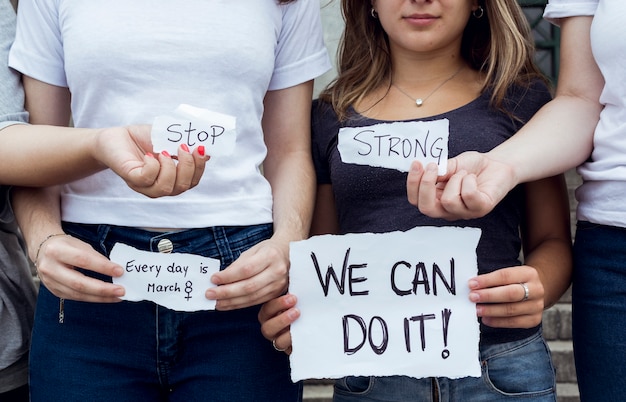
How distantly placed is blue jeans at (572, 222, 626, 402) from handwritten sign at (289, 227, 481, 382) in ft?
0.84

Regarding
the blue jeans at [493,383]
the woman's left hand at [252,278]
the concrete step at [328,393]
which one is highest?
the woman's left hand at [252,278]

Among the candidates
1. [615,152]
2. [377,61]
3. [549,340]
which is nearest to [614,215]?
[615,152]

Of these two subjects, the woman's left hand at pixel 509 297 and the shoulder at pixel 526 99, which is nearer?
the woman's left hand at pixel 509 297

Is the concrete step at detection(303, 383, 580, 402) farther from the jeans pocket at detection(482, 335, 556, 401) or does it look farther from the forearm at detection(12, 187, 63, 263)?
the forearm at detection(12, 187, 63, 263)

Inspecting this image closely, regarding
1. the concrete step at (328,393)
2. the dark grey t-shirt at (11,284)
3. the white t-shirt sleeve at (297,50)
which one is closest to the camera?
the dark grey t-shirt at (11,284)

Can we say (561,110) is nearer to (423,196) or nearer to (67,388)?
(423,196)

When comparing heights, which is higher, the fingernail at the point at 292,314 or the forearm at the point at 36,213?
the forearm at the point at 36,213

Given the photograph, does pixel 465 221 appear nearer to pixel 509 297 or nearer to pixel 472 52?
pixel 509 297

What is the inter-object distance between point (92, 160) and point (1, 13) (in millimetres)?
434

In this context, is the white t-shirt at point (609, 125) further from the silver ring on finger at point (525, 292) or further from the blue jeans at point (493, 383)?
the blue jeans at point (493, 383)

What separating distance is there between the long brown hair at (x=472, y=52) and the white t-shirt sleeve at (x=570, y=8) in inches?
5.9

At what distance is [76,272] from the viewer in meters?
1.38

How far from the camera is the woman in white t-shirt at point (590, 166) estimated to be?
1.41 metres

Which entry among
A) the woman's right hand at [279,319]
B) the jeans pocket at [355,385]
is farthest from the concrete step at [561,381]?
the woman's right hand at [279,319]
